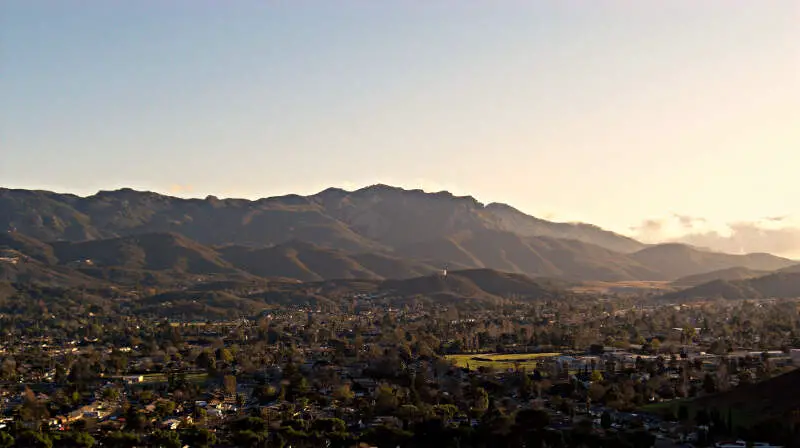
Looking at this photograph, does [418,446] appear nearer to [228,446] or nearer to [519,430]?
[519,430]

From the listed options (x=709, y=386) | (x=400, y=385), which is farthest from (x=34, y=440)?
(x=709, y=386)

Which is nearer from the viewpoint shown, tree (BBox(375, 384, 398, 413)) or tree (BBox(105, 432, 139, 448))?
tree (BBox(105, 432, 139, 448))

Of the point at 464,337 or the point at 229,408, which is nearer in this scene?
the point at 229,408

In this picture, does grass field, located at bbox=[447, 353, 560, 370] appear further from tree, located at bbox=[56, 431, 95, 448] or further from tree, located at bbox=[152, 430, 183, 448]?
tree, located at bbox=[56, 431, 95, 448]

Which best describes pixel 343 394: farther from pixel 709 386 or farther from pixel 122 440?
pixel 709 386

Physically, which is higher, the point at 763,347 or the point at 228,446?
the point at 763,347

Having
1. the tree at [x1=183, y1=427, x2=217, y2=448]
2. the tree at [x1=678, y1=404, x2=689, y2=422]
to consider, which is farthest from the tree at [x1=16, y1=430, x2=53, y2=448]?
the tree at [x1=678, y1=404, x2=689, y2=422]

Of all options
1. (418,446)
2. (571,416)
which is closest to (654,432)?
(571,416)

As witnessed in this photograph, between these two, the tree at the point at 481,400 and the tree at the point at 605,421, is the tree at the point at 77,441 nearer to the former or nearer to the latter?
the tree at the point at 481,400
